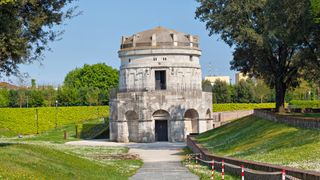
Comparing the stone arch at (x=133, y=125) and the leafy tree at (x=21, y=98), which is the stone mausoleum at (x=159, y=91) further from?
the leafy tree at (x=21, y=98)

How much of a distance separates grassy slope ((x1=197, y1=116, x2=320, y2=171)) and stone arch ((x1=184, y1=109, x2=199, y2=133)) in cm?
2485

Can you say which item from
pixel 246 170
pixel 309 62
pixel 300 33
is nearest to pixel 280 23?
pixel 300 33

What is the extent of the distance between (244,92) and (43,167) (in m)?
100

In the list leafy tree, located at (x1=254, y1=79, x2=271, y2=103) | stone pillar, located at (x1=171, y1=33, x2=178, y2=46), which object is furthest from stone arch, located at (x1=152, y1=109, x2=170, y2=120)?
leafy tree, located at (x1=254, y1=79, x2=271, y2=103)

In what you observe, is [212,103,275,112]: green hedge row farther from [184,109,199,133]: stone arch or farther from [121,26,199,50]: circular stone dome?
[184,109,199,133]: stone arch

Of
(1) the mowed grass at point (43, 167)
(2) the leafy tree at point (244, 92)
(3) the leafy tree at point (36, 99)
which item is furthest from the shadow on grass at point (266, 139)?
(2) the leafy tree at point (244, 92)

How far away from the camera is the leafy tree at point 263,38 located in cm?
3875

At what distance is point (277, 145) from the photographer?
30.9 meters

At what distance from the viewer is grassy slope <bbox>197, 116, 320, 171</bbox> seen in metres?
25.0

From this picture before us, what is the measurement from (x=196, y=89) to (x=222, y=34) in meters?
25.9

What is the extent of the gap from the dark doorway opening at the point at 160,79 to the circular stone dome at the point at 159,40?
139 inches

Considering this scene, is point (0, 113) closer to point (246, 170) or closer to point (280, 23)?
point (280, 23)

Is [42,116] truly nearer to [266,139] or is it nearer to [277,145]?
[266,139]

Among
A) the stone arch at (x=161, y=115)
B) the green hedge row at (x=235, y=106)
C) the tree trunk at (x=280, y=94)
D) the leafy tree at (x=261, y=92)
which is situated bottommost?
the stone arch at (x=161, y=115)
